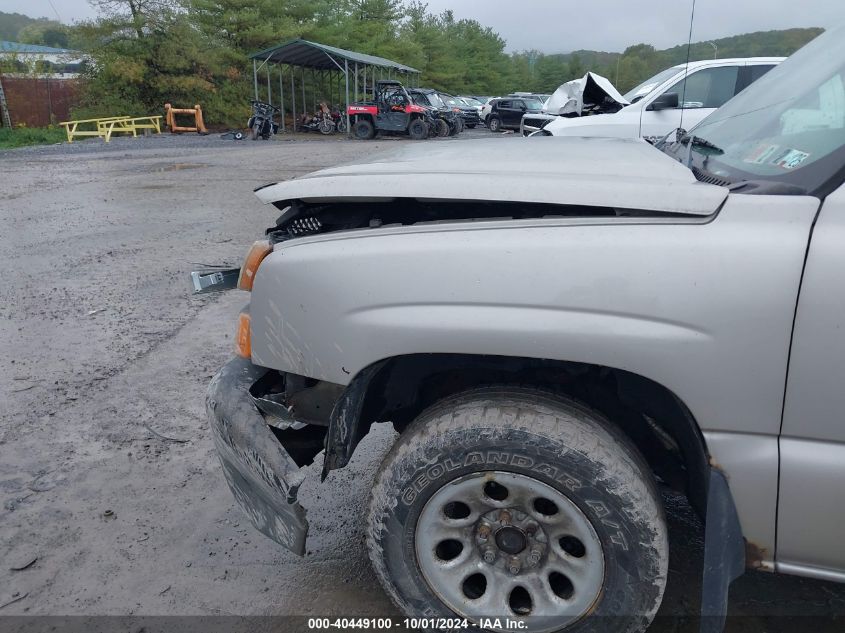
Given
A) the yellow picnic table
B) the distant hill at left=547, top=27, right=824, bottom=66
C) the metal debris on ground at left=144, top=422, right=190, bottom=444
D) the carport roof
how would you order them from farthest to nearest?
the carport roof → the yellow picnic table → the metal debris on ground at left=144, top=422, right=190, bottom=444 → the distant hill at left=547, top=27, right=824, bottom=66

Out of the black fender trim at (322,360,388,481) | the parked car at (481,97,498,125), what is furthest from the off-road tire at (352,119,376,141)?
the black fender trim at (322,360,388,481)

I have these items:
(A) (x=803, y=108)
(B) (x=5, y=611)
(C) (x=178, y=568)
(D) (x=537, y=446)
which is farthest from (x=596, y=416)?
(B) (x=5, y=611)

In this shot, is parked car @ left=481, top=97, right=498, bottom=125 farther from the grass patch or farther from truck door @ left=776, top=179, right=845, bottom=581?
truck door @ left=776, top=179, right=845, bottom=581

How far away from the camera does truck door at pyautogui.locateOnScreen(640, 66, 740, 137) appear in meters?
9.36

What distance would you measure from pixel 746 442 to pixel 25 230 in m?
8.97

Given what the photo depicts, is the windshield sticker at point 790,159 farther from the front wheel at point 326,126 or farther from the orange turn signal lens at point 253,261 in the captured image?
the front wheel at point 326,126

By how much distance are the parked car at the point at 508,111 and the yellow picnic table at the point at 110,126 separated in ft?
47.8

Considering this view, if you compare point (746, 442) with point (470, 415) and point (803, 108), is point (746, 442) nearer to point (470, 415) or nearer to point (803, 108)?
point (470, 415)

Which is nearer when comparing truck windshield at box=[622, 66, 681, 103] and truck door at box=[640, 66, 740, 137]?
truck door at box=[640, 66, 740, 137]

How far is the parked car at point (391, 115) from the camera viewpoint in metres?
24.9

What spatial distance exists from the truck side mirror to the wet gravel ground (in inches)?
252

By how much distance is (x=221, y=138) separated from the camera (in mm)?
26672

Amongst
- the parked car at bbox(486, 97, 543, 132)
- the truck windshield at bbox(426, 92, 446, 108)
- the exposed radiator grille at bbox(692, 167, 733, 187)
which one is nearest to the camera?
the exposed radiator grille at bbox(692, 167, 733, 187)

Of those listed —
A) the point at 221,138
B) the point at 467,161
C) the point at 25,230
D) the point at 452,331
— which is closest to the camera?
the point at 452,331
